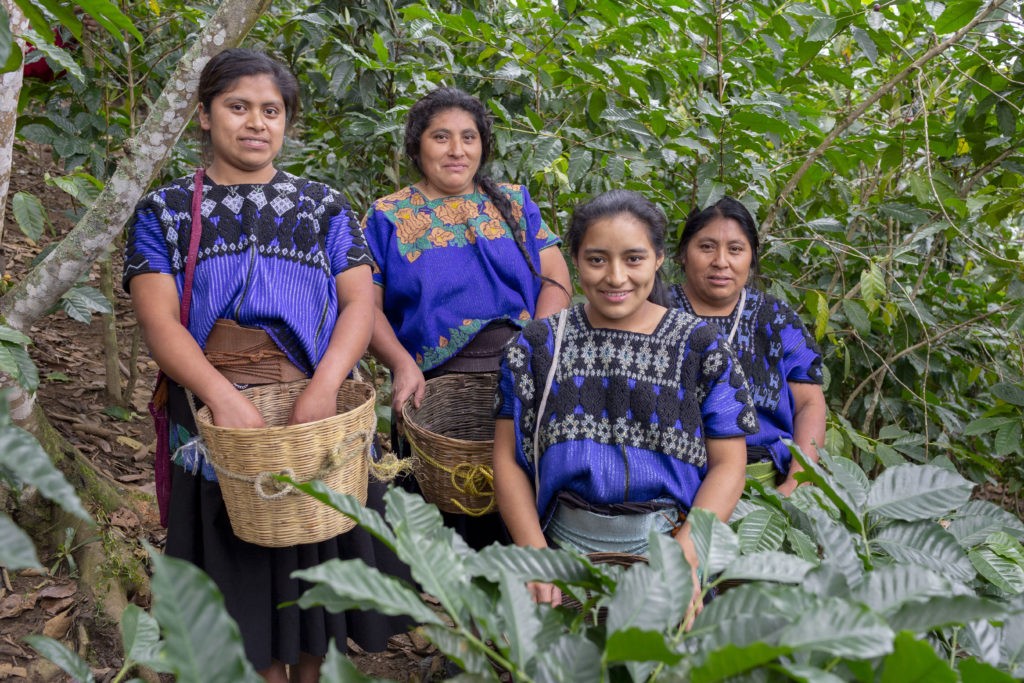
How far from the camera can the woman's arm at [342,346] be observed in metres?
2.07

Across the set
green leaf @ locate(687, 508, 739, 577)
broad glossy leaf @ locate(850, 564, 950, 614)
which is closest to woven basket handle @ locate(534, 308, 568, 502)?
green leaf @ locate(687, 508, 739, 577)

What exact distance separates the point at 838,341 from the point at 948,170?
738mm

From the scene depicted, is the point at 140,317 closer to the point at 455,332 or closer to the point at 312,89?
the point at 455,332

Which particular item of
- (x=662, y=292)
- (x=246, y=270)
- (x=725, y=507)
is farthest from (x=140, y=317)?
(x=725, y=507)

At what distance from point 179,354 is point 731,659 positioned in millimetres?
1557

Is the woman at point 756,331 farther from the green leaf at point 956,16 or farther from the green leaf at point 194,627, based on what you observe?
the green leaf at point 194,627

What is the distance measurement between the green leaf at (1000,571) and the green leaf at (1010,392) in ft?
5.70

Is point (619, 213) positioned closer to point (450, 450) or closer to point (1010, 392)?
point (450, 450)

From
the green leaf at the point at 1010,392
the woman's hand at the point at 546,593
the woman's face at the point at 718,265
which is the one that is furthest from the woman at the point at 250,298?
the green leaf at the point at 1010,392

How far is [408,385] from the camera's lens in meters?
2.40

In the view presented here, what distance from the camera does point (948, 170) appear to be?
3318 mm

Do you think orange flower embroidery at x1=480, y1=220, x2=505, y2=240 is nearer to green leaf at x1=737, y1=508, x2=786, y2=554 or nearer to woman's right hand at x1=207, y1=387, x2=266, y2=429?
woman's right hand at x1=207, y1=387, x2=266, y2=429

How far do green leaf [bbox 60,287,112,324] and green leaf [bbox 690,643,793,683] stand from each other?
2.24m

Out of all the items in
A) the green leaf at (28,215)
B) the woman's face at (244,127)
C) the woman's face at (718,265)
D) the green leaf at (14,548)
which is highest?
the woman's face at (244,127)
